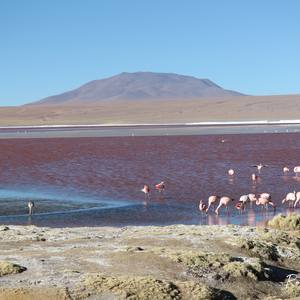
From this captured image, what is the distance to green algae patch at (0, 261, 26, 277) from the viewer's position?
1012 cm

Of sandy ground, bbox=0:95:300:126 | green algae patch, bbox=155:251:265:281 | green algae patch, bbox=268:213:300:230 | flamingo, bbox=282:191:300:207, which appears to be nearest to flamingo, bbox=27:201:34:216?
green algae patch, bbox=268:213:300:230

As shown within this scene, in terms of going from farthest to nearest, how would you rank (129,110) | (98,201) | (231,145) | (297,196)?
1. (129,110)
2. (231,145)
3. (98,201)
4. (297,196)

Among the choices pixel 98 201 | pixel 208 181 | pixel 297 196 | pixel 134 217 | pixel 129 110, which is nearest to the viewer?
pixel 134 217

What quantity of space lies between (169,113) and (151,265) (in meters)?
134

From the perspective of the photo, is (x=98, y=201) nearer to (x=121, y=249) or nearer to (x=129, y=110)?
(x=121, y=249)

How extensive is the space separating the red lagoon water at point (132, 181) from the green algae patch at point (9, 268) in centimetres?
800

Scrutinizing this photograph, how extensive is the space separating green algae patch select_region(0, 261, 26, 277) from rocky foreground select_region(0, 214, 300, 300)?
0.05 ft

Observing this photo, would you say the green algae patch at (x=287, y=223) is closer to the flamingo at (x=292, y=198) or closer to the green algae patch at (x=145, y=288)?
the flamingo at (x=292, y=198)

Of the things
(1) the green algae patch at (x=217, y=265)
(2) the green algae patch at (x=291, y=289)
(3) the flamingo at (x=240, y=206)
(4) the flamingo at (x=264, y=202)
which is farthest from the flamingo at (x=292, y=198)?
(2) the green algae patch at (x=291, y=289)

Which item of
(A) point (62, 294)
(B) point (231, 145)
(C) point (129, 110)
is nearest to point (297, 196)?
(A) point (62, 294)

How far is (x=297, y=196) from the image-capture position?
21.5 meters

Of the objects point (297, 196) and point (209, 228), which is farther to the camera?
point (297, 196)

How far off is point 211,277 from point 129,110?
14673 cm

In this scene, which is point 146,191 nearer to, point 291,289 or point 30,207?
point 30,207
